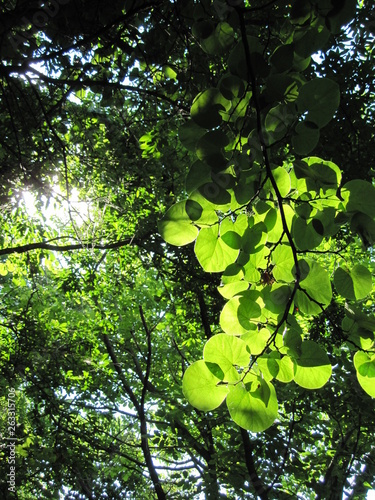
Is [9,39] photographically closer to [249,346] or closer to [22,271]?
[249,346]

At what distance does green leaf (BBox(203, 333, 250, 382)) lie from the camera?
2.26 feet

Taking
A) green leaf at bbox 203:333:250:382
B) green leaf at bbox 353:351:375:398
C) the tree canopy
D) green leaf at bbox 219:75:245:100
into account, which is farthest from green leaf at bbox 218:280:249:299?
green leaf at bbox 219:75:245:100

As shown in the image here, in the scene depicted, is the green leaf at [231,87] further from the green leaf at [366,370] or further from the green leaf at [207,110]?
the green leaf at [366,370]

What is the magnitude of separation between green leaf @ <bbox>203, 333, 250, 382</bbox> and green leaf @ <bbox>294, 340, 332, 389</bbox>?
0.10 meters

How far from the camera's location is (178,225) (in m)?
0.75

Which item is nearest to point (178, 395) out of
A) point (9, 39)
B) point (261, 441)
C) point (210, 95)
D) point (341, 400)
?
point (261, 441)

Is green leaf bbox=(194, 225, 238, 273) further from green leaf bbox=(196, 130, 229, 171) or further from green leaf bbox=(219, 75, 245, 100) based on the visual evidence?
green leaf bbox=(219, 75, 245, 100)

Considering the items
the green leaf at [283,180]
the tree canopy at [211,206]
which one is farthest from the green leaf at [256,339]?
the green leaf at [283,180]

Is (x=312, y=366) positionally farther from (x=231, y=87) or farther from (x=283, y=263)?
(x=231, y=87)

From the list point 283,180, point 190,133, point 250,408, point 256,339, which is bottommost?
point 250,408

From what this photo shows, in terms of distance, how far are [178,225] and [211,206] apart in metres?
0.07

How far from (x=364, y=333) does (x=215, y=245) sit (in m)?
0.32

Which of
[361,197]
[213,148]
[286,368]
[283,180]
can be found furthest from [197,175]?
[286,368]

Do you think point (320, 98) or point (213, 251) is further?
point (213, 251)
